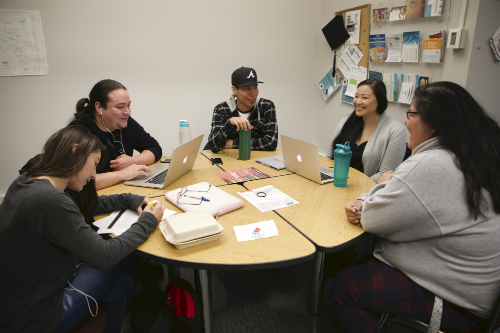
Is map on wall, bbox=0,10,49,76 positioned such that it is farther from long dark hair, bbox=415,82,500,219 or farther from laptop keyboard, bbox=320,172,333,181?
long dark hair, bbox=415,82,500,219

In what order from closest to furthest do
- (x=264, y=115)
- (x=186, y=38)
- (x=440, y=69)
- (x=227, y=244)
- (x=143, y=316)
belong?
1. (x=227, y=244)
2. (x=143, y=316)
3. (x=440, y=69)
4. (x=264, y=115)
5. (x=186, y=38)

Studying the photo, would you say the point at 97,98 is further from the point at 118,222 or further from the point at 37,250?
the point at 37,250

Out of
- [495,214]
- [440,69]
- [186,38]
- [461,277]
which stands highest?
[186,38]

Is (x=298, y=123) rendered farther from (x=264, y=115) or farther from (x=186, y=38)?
(x=186, y=38)

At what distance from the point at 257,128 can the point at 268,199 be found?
1159mm

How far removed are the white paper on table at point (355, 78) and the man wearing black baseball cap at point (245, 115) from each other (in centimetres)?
118

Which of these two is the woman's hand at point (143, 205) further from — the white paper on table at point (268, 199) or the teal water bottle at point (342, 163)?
the teal water bottle at point (342, 163)

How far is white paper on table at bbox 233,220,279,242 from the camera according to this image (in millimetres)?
1162

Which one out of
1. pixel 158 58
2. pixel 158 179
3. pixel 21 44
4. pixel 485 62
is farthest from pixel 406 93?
pixel 21 44

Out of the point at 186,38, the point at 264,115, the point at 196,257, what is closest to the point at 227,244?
the point at 196,257

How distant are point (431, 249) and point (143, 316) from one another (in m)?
1.23

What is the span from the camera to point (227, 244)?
3.67 ft

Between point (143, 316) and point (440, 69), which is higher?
point (440, 69)

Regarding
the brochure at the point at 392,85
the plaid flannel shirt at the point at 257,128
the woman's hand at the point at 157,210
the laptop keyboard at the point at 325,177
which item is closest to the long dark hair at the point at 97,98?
the plaid flannel shirt at the point at 257,128
